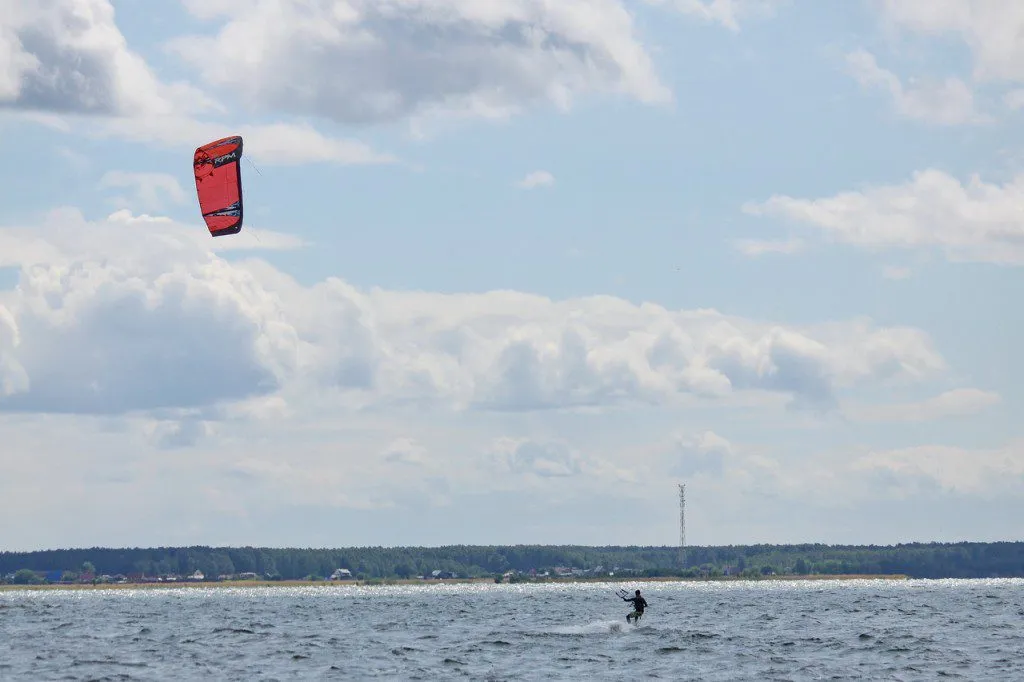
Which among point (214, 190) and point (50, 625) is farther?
point (50, 625)

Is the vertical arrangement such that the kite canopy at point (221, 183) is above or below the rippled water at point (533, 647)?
above

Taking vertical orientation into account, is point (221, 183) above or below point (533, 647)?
above

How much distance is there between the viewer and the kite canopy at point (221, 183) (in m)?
59.0

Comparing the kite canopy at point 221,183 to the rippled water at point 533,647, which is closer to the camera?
the rippled water at point 533,647

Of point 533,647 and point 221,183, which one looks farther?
point 533,647

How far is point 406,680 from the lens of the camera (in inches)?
1873

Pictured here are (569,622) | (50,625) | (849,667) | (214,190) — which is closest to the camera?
(849,667)

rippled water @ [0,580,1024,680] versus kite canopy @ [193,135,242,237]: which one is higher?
kite canopy @ [193,135,242,237]

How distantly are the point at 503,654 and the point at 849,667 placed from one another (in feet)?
46.8

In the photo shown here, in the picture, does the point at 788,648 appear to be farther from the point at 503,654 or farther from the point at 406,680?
the point at 406,680

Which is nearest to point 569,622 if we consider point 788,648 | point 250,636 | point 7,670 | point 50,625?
point 250,636

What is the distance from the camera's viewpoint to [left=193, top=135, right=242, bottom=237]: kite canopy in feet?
193

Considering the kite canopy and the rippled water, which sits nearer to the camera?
the rippled water

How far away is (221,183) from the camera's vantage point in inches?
2361
